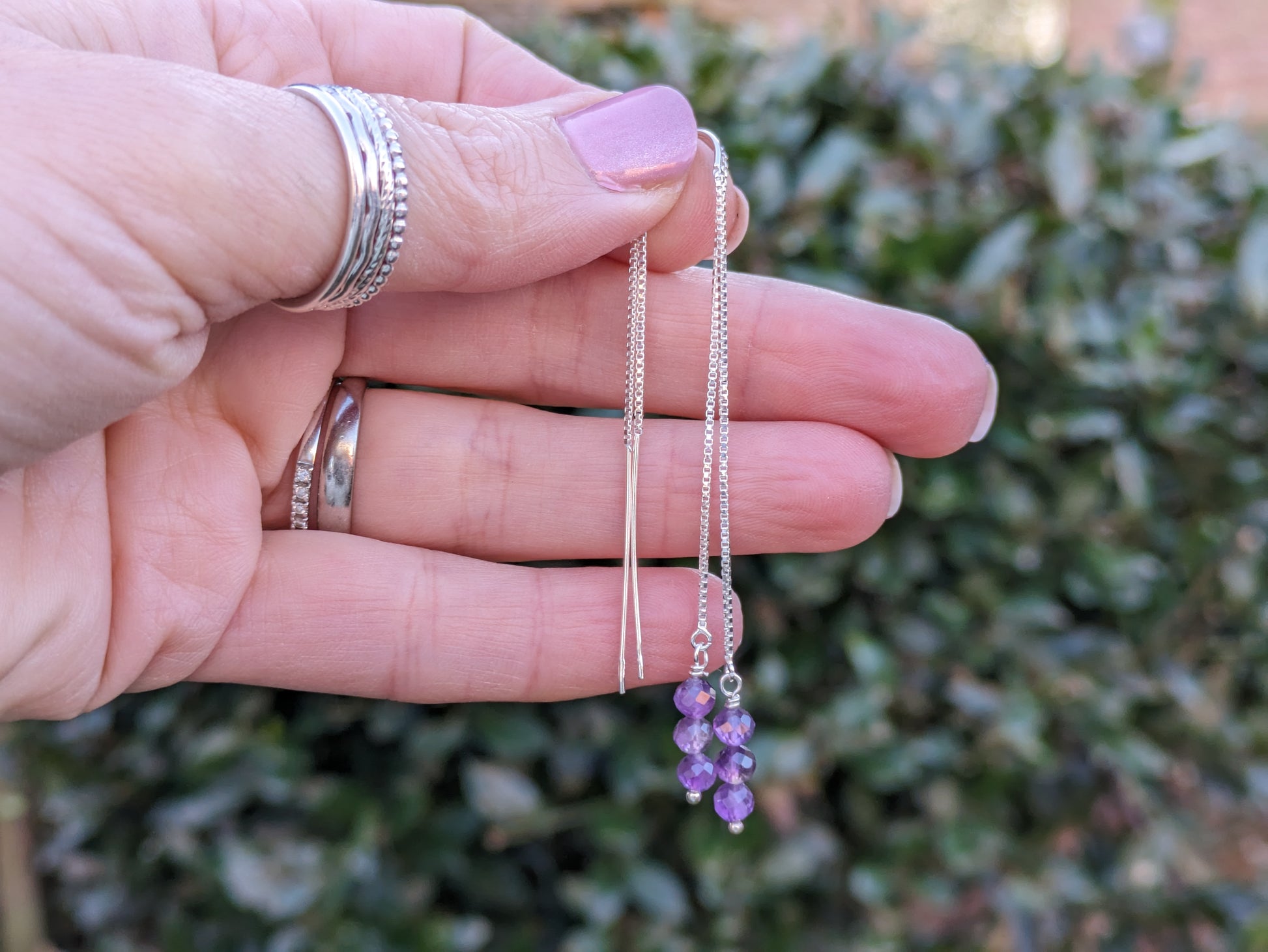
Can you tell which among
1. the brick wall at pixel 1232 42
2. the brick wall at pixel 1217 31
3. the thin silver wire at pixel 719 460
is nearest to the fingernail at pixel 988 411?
the thin silver wire at pixel 719 460

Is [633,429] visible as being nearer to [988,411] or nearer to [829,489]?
[829,489]

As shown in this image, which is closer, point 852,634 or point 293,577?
point 293,577

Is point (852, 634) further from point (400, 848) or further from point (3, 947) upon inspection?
point (3, 947)

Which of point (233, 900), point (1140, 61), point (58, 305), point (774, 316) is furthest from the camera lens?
point (1140, 61)

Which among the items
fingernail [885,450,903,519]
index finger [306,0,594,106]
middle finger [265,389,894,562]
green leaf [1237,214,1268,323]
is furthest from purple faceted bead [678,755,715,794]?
green leaf [1237,214,1268,323]

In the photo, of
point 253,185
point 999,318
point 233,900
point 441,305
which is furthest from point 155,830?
point 999,318

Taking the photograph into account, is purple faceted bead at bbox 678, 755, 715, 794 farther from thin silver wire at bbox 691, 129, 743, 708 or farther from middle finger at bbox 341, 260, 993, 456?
middle finger at bbox 341, 260, 993, 456

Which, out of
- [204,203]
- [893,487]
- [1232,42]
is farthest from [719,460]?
[1232,42]

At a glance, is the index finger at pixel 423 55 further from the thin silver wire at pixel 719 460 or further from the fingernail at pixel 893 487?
the fingernail at pixel 893 487
